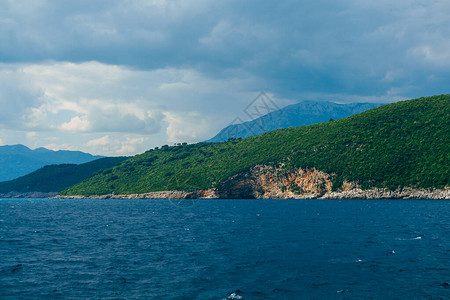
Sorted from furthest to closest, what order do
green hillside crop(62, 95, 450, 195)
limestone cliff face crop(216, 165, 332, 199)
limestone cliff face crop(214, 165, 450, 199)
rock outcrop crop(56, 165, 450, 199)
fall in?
limestone cliff face crop(216, 165, 332, 199)
green hillside crop(62, 95, 450, 195)
rock outcrop crop(56, 165, 450, 199)
limestone cliff face crop(214, 165, 450, 199)

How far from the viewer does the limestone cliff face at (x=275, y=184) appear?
15562 centimetres

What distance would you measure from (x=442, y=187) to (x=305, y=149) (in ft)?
202

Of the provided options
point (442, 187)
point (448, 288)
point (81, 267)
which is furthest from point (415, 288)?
point (442, 187)

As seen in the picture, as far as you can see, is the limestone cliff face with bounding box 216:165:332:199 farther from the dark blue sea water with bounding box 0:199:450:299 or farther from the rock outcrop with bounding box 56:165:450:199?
the dark blue sea water with bounding box 0:199:450:299

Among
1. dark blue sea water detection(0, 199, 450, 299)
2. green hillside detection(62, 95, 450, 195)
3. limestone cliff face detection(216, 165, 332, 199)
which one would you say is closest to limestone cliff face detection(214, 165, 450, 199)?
limestone cliff face detection(216, 165, 332, 199)

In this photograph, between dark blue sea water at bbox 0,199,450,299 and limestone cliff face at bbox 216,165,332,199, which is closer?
dark blue sea water at bbox 0,199,450,299

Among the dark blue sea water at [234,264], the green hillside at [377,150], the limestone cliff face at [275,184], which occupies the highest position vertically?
the green hillside at [377,150]

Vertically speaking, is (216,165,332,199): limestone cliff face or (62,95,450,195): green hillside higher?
(62,95,450,195): green hillside

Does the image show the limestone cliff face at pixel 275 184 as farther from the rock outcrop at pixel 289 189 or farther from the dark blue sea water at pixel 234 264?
the dark blue sea water at pixel 234 264

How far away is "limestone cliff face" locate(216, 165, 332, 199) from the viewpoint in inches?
6127

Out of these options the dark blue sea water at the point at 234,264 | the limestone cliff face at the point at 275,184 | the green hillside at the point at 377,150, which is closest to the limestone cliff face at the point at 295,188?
the limestone cliff face at the point at 275,184

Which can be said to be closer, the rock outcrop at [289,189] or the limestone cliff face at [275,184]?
the rock outcrop at [289,189]

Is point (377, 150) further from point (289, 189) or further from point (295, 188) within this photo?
point (289, 189)

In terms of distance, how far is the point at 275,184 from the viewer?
6688 inches
